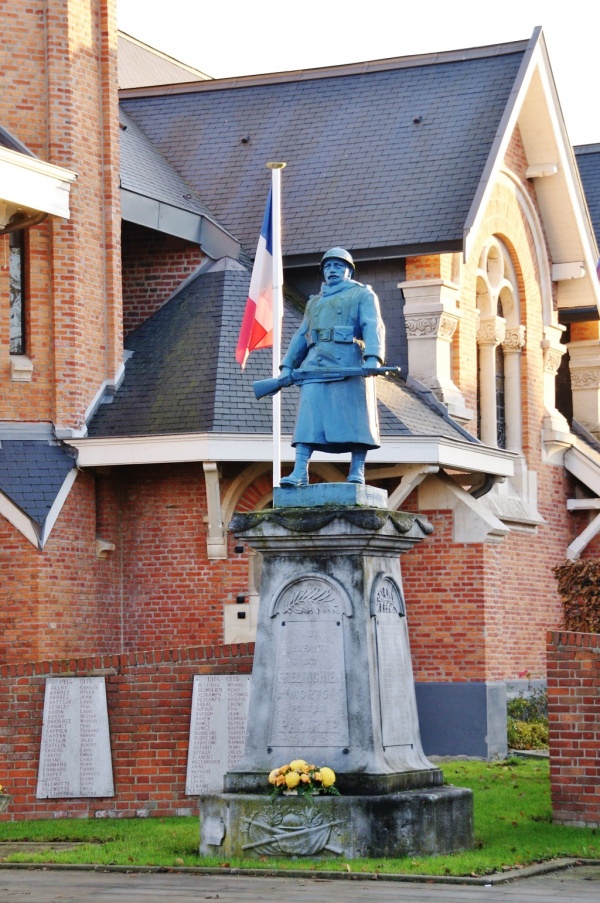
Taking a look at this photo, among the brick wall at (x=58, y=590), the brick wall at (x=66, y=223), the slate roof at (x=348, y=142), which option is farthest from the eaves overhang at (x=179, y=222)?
the brick wall at (x=58, y=590)

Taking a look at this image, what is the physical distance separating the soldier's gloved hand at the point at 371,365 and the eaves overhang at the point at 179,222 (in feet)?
29.6

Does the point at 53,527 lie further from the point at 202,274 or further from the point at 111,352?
the point at 202,274

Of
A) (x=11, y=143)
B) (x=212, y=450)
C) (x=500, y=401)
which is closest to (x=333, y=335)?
(x=212, y=450)

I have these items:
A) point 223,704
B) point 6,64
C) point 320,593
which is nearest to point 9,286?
point 6,64

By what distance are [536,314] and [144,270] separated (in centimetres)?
667

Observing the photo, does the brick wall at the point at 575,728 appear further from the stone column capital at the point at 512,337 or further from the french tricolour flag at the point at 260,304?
the stone column capital at the point at 512,337

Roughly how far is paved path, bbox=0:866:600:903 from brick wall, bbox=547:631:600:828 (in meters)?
1.96

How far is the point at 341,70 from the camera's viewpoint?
25.3m

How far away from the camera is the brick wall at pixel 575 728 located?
13328 mm

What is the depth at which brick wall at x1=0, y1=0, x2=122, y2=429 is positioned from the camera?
18.9 metres

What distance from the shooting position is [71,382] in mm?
18938

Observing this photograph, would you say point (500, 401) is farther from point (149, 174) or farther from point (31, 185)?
point (31, 185)

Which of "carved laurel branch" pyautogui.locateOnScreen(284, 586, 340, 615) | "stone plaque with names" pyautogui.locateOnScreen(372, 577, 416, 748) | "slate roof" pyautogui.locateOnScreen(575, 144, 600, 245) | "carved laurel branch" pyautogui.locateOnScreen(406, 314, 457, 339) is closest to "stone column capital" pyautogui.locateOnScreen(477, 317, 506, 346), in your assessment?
"carved laurel branch" pyautogui.locateOnScreen(406, 314, 457, 339)

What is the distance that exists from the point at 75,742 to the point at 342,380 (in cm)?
456
